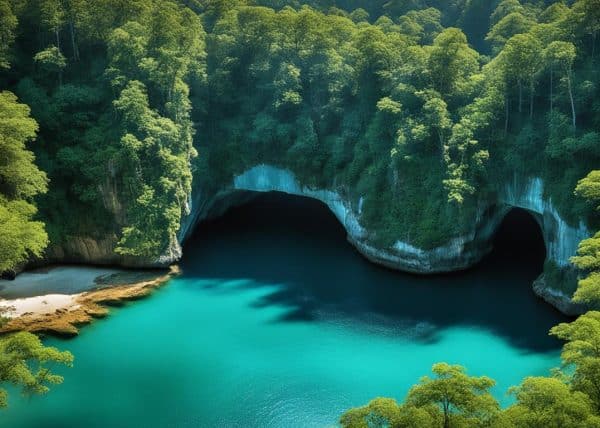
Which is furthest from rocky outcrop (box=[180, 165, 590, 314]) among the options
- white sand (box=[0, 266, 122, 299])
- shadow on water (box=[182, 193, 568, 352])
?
white sand (box=[0, 266, 122, 299])

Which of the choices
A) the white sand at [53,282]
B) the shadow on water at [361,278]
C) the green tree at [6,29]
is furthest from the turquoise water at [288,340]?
the green tree at [6,29]

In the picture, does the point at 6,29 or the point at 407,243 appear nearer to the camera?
the point at 407,243

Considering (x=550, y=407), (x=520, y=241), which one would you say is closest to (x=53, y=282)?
(x=550, y=407)

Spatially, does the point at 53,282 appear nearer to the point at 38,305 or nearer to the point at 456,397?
the point at 38,305

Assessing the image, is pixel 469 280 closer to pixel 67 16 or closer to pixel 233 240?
pixel 233 240

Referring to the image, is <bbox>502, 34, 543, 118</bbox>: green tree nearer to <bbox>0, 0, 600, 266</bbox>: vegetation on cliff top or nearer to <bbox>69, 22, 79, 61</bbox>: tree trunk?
<bbox>0, 0, 600, 266</bbox>: vegetation on cliff top

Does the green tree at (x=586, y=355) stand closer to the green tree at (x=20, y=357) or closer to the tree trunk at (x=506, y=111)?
the green tree at (x=20, y=357)

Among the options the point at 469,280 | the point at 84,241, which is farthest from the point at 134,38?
the point at 469,280
